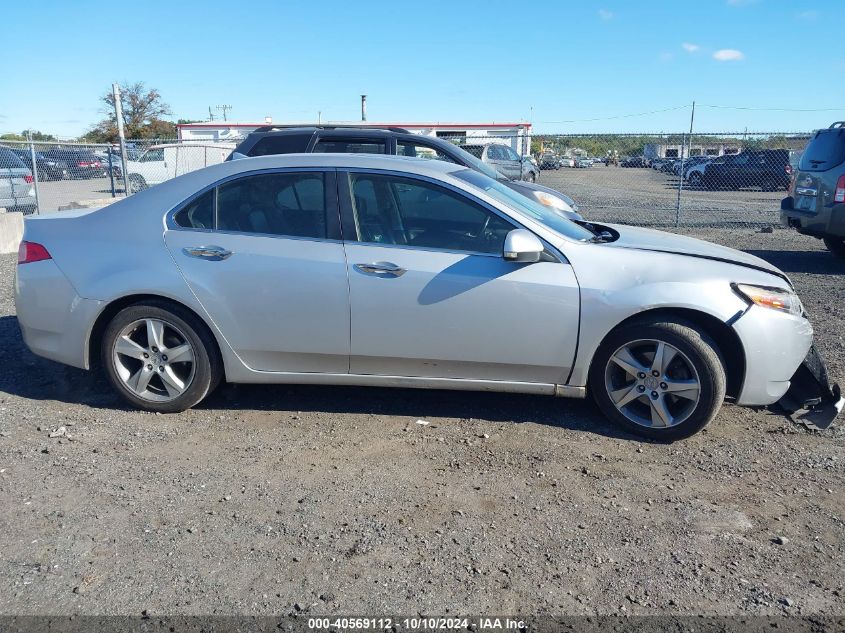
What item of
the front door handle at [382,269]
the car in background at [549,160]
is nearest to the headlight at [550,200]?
the front door handle at [382,269]

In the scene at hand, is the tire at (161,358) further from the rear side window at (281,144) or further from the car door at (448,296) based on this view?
the rear side window at (281,144)

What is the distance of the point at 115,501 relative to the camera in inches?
143

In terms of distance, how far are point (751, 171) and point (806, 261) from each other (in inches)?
770

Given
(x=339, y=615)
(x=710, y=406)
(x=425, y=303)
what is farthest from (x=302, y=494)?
(x=710, y=406)

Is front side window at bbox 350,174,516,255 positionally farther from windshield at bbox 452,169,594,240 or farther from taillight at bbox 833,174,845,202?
taillight at bbox 833,174,845,202

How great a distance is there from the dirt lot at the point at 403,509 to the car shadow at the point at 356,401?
2 cm

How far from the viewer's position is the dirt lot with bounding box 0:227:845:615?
291 cm

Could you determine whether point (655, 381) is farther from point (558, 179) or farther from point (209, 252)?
point (558, 179)

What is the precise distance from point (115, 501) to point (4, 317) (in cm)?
442

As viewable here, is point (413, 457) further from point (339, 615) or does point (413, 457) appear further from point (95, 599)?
point (95, 599)

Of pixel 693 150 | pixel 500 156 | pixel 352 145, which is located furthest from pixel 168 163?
pixel 693 150

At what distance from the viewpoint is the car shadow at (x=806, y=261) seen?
10.0 metres

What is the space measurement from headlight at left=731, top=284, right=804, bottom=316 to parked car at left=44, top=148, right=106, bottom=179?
54.9 feet

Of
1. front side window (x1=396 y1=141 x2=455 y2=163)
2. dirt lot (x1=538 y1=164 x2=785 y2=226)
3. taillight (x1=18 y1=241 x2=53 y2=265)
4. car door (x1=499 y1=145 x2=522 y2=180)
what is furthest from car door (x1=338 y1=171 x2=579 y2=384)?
car door (x1=499 y1=145 x2=522 y2=180)
